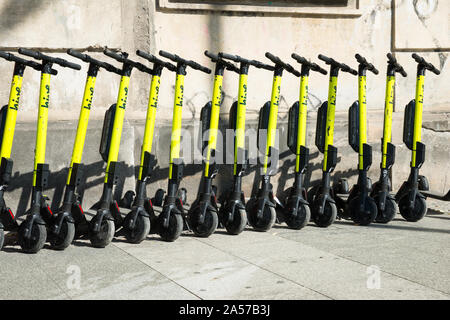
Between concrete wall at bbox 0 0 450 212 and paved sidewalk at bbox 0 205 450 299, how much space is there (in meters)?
1.50

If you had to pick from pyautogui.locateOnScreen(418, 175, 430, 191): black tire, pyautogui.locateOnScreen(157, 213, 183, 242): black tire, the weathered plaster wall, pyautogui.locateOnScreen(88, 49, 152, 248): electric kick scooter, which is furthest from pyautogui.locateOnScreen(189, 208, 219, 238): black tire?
pyautogui.locateOnScreen(418, 175, 430, 191): black tire

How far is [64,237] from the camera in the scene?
563 centimetres

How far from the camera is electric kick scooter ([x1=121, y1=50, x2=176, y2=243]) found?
19.6ft

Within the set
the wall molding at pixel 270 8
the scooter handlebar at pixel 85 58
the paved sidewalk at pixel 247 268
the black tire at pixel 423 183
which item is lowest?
the paved sidewalk at pixel 247 268

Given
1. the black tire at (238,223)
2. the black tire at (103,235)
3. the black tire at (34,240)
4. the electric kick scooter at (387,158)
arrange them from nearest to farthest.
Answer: the black tire at (34,240)
the black tire at (103,235)
the black tire at (238,223)
the electric kick scooter at (387,158)

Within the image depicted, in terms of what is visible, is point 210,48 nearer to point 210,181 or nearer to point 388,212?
point 210,181

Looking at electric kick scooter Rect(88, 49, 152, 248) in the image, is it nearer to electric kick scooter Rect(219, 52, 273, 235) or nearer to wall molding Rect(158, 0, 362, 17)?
electric kick scooter Rect(219, 52, 273, 235)

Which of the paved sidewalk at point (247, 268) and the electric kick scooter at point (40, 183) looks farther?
the electric kick scooter at point (40, 183)

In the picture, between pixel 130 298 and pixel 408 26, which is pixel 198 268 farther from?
pixel 408 26

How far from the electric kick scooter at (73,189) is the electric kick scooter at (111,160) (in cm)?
14

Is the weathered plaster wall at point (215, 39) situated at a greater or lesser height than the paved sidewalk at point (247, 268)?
greater

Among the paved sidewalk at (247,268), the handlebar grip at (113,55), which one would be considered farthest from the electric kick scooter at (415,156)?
the handlebar grip at (113,55)

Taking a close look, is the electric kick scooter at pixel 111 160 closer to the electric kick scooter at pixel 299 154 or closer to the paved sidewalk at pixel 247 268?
the paved sidewalk at pixel 247 268

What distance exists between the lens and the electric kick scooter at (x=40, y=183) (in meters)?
5.53
